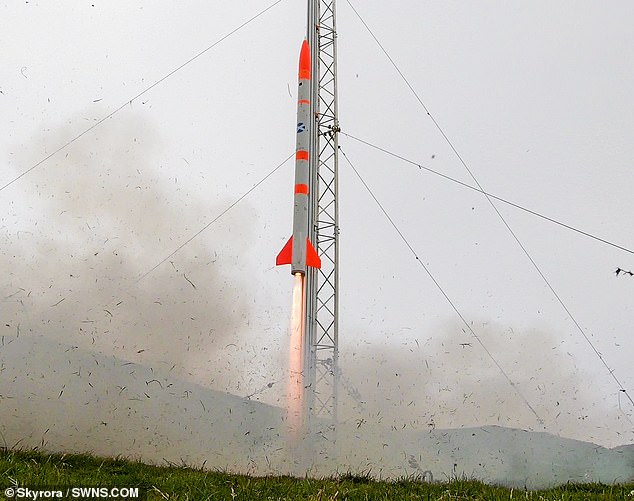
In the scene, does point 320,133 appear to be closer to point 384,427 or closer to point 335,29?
point 335,29

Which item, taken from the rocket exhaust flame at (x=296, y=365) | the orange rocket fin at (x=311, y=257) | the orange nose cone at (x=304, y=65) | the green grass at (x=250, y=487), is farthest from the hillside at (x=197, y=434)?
the orange nose cone at (x=304, y=65)

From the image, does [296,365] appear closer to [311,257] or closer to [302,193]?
[311,257]

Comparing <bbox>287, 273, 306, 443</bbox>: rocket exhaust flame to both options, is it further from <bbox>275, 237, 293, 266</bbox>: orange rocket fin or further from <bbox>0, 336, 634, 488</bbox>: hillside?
<bbox>275, 237, 293, 266</bbox>: orange rocket fin

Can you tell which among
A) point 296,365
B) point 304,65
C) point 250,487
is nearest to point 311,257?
point 296,365

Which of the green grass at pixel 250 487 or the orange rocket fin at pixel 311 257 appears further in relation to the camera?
the orange rocket fin at pixel 311 257

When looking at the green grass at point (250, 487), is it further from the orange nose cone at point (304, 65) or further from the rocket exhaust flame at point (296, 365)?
the orange nose cone at point (304, 65)

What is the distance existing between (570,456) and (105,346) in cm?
954

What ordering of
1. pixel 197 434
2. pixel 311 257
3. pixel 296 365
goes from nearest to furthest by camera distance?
pixel 197 434
pixel 296 365
pixel 311 257

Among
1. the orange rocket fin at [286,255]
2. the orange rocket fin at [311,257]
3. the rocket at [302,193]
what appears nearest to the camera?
the rocket at [302,193]

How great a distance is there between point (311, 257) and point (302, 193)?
1400 millimetres

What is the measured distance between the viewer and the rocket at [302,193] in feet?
42.5

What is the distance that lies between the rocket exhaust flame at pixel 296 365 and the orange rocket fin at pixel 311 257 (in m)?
0.39

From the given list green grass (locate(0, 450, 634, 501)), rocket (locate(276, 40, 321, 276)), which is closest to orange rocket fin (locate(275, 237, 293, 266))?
rocket (locate(276, 40, 321, 276))

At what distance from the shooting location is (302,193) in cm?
1340
